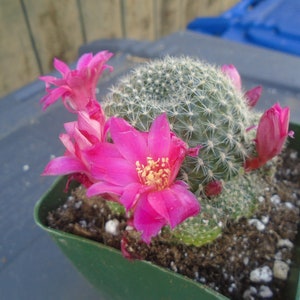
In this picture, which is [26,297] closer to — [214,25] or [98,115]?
[98,115]

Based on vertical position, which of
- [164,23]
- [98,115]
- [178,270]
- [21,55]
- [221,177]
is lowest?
[164,23]

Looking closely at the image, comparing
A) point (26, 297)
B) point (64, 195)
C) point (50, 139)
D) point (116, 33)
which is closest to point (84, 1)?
point (116, 33)

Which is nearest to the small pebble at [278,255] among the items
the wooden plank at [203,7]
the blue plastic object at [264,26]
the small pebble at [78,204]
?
the small pebble at [78,204]

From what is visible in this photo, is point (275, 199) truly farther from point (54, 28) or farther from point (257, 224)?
point (54, 28)

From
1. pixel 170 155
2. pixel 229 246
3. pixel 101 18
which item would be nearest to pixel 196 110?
pixel 170 155

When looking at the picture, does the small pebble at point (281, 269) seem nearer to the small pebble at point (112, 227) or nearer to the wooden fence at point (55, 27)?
the small pebble at point (112, 227)

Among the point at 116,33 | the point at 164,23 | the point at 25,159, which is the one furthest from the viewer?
the point at 164,23
